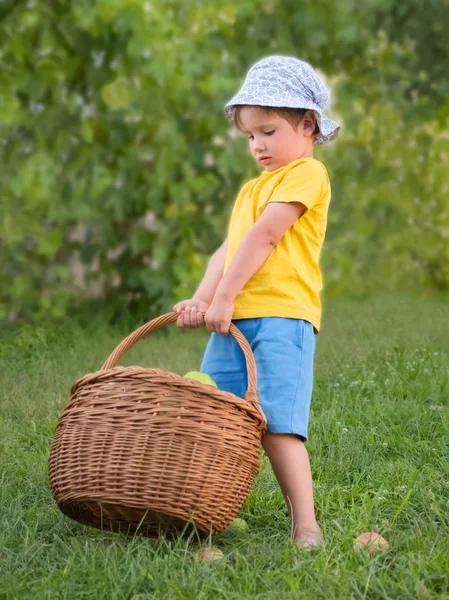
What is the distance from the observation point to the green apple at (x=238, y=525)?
8.17ft

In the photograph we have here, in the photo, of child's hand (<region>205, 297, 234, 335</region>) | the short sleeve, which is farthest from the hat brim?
child's hand (<region>205, 297, 234, 335</region>)

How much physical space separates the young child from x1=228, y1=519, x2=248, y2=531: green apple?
0.53ft

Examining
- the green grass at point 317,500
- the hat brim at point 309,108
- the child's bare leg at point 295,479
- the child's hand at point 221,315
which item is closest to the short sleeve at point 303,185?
the hat brim at point 309,108

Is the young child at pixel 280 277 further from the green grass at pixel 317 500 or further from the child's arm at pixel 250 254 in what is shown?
the green grass at pixel 317 500

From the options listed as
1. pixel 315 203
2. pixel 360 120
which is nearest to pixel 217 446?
pixel 315 203

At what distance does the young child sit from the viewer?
2.39 m

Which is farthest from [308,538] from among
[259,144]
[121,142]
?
[121,142]

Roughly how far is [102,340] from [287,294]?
2491 mm

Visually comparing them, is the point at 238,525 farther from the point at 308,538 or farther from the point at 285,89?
the point at 285,89

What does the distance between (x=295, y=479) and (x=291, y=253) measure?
0.58m

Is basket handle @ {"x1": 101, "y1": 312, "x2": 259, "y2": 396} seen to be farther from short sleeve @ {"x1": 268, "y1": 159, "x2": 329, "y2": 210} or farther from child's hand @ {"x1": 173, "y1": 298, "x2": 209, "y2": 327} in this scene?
short sleeve @ {"x1": 268, "y1": 159, "x2": 329, "y2": 210}

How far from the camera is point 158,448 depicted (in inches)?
86.2

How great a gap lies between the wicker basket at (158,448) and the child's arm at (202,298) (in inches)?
10.1

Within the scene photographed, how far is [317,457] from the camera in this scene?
2936 millimetres
